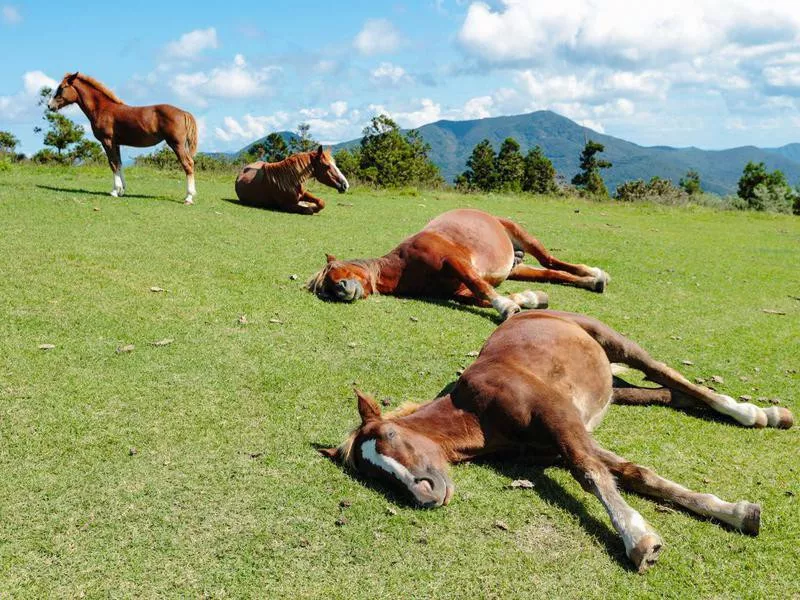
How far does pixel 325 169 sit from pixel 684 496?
11.8 meters

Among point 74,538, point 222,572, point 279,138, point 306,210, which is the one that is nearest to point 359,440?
point 222,572

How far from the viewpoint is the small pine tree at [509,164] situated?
8544cm

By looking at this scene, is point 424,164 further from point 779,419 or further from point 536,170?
point 779,419

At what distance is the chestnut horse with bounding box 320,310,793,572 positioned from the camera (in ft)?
12.6

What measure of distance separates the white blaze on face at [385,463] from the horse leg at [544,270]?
614 cm

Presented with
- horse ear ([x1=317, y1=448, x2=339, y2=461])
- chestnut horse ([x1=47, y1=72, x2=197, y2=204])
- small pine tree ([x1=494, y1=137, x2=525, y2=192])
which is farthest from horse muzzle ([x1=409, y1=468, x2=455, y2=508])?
small pine tree ([x1=494, y1=137, x2=525, y2=192])

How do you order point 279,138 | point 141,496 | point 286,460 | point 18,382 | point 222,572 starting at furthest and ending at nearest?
point 279,138 < point 18,382 < point 286,460 < point 141,496 < point 222,572

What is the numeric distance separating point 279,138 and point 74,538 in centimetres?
6460

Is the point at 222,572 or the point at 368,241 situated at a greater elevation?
the point at 368,241

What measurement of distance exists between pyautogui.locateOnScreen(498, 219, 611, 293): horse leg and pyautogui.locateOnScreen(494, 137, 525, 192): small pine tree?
253 ft

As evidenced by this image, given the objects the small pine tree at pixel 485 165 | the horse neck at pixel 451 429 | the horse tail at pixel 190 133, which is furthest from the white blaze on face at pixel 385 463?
the small pine tree at pixel 485 165

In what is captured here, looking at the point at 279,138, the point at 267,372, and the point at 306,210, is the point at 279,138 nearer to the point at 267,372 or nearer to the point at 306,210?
the point at 306,210

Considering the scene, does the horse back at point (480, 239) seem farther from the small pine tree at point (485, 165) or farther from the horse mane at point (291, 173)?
the small pine tree at point (485, 165)

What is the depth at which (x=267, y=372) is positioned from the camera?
5844mm
